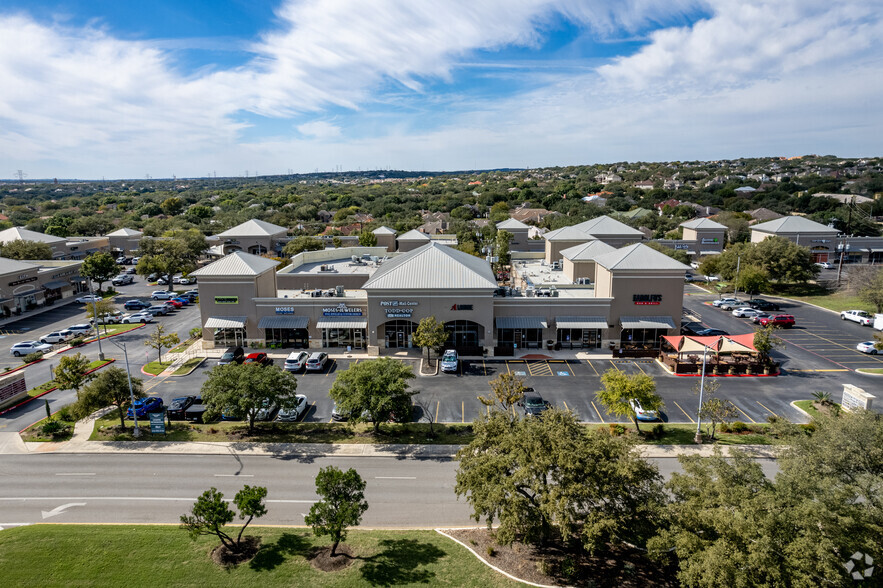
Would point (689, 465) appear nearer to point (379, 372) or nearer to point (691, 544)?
point (691, 544)

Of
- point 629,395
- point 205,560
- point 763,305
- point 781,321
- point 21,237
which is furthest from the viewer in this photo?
point 21,237

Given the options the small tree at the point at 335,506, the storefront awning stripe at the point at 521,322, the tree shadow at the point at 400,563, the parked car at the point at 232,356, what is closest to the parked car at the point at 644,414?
the storefront awning stripe at the point at 521,322

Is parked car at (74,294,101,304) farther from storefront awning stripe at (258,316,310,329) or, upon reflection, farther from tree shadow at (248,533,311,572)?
tree shadow at (248,533,311,572)

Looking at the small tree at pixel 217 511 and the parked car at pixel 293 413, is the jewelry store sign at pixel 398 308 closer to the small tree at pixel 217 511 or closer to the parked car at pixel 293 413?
the parked car at pixel 293 413

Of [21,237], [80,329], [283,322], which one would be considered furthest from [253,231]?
[283,322]

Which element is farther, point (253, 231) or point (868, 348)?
point (253, 231)

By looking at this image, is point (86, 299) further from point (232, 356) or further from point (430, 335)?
point (430, 335)

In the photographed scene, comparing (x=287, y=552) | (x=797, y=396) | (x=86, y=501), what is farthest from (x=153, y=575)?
(x=797, y=396)
